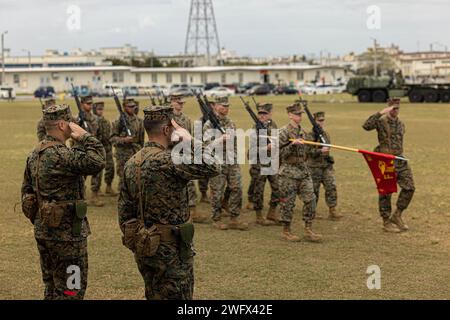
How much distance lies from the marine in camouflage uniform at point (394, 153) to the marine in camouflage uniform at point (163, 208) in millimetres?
5336

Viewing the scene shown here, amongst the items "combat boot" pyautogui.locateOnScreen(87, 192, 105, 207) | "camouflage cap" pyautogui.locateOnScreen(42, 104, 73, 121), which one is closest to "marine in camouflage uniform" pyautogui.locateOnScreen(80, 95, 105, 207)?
"combat boot" pyautogui.locateOnScreen(87, 192, 105, 207)

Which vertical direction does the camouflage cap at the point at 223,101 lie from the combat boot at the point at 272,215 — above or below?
above

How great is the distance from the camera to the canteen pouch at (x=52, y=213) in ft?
18.0

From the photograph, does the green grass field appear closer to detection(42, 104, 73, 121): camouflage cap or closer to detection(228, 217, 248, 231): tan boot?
detection(228, 217, 248, 231): tan boot

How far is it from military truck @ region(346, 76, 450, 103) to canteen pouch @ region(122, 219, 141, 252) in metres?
40.2

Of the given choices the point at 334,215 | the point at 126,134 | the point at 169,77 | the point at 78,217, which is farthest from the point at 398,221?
the point at 169,77

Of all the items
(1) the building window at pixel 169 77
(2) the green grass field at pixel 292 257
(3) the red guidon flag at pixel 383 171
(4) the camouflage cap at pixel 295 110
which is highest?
(1) the building window at pixel 169 77

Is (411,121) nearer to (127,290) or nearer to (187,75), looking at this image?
(127,290)

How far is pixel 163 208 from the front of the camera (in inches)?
192

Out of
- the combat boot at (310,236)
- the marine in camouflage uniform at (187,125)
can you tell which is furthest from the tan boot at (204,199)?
the combat boot at (310,236)

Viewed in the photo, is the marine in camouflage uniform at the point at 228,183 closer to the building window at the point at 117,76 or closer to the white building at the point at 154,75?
the white building at the point at 154,75
